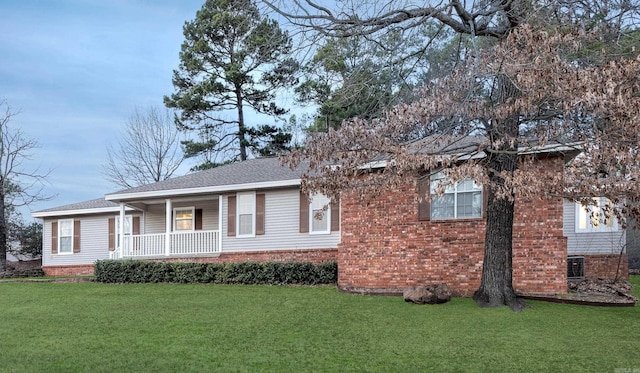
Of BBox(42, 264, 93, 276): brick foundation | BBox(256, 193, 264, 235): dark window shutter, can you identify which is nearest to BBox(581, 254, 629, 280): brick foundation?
BBox(256, 193, 264, 235): dark window shutter

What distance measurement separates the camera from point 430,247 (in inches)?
470

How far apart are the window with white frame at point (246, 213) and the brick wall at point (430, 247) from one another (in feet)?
15.8

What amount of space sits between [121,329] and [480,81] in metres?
7.34

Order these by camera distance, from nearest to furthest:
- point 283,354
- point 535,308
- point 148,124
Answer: point 283,354, point 535,308, point 148,124

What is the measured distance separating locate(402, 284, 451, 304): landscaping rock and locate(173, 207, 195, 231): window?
10.8 m

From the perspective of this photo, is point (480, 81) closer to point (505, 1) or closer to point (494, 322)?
point (505, 1)

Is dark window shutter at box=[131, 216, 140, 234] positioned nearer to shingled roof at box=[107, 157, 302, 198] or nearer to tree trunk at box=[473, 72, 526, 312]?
shingled roof at box=[107, 157, 302, 198]

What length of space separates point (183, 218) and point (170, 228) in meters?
1.75

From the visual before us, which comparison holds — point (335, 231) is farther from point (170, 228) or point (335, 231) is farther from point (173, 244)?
point (170, 228)

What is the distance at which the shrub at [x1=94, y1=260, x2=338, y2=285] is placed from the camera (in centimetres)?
1427

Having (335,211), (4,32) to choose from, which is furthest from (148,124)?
(335,211)

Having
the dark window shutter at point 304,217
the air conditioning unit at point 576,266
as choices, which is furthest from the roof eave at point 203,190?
the air conditioning unit at point 576,266

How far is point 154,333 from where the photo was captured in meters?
8.59

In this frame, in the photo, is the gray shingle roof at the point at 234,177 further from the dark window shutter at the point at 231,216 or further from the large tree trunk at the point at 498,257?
the large tree trunk at the point at 498,257
